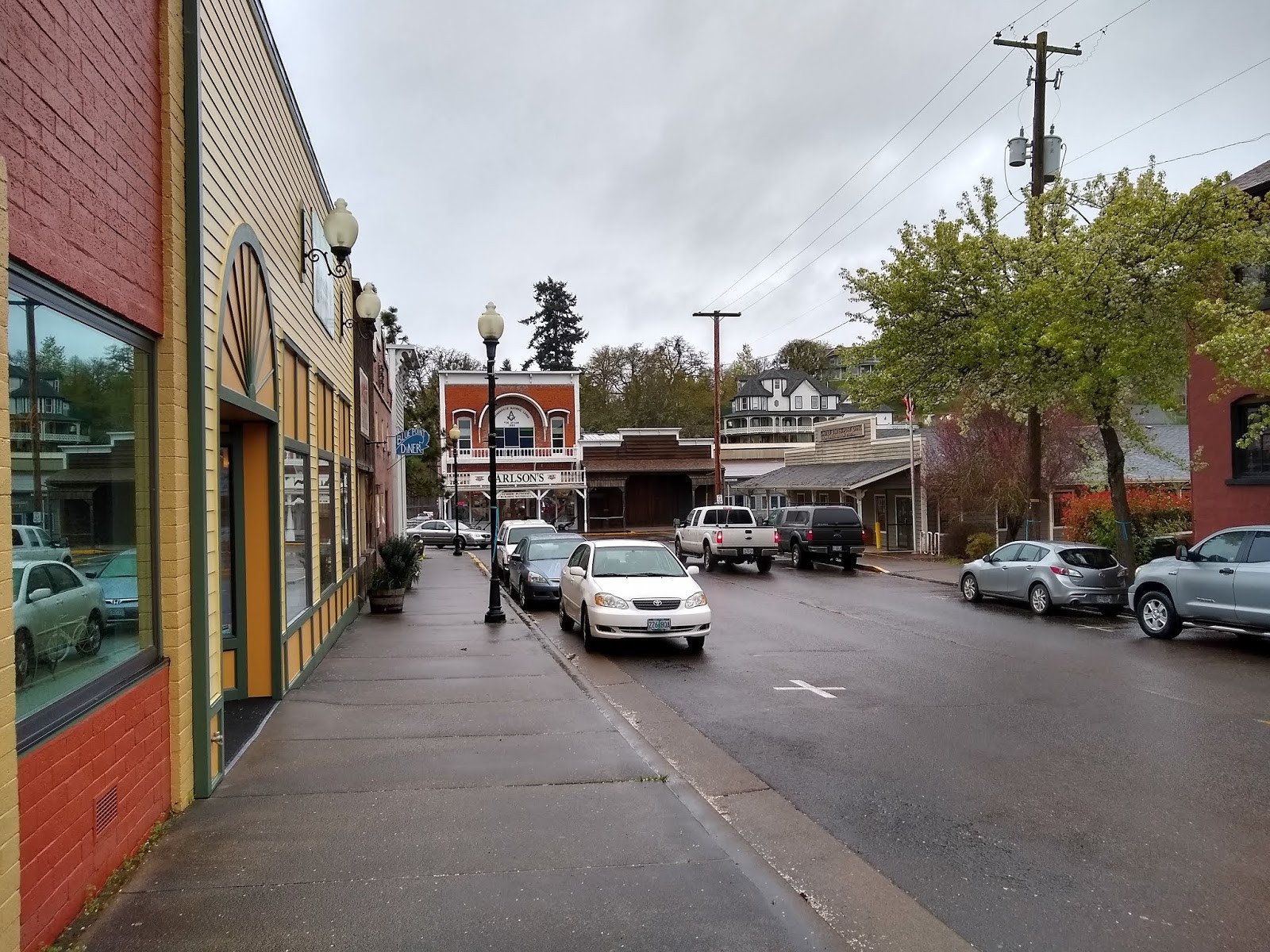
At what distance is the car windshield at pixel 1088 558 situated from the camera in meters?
17.1

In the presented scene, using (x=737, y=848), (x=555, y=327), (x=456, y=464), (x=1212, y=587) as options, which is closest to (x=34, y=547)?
(x=737, y=848)

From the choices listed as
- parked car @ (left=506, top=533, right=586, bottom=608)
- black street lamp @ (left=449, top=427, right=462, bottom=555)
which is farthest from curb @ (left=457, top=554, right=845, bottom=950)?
black street lamp @ (left=449, top=427, right=462, bottom=555)

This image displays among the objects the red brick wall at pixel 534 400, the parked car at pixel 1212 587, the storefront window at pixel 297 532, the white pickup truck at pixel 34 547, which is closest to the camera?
the white pickup truck at pixel 34 547

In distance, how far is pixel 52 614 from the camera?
4.17m

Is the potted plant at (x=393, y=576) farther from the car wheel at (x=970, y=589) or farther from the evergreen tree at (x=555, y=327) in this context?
the evergreen tree at (x=555, y=327)

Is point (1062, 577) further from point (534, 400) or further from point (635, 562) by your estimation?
point (534, 400)

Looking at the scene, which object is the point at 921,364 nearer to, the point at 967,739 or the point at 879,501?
the point at 967,739

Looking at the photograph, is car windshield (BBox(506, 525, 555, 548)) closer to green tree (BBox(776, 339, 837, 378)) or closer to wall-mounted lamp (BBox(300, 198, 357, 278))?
wall-mounted lamp (BBox(300, 198, 357, 278))

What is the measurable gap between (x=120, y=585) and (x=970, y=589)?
59.4 ft

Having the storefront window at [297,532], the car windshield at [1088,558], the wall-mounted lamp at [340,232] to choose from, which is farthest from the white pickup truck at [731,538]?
the wall-mounted lamp at [340,232]

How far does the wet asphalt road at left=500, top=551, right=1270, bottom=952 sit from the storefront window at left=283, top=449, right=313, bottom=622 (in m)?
4.01

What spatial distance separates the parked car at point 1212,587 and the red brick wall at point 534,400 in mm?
39989

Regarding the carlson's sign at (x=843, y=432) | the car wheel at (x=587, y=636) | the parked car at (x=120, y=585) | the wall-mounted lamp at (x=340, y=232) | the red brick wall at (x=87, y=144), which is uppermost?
the wall-mounted lamp at (x=340, y=232)

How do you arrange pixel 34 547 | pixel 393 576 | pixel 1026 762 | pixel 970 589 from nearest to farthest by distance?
pixel 34 547 < pixel 1026 762 < pixel 393 576 < pixel 970 589
